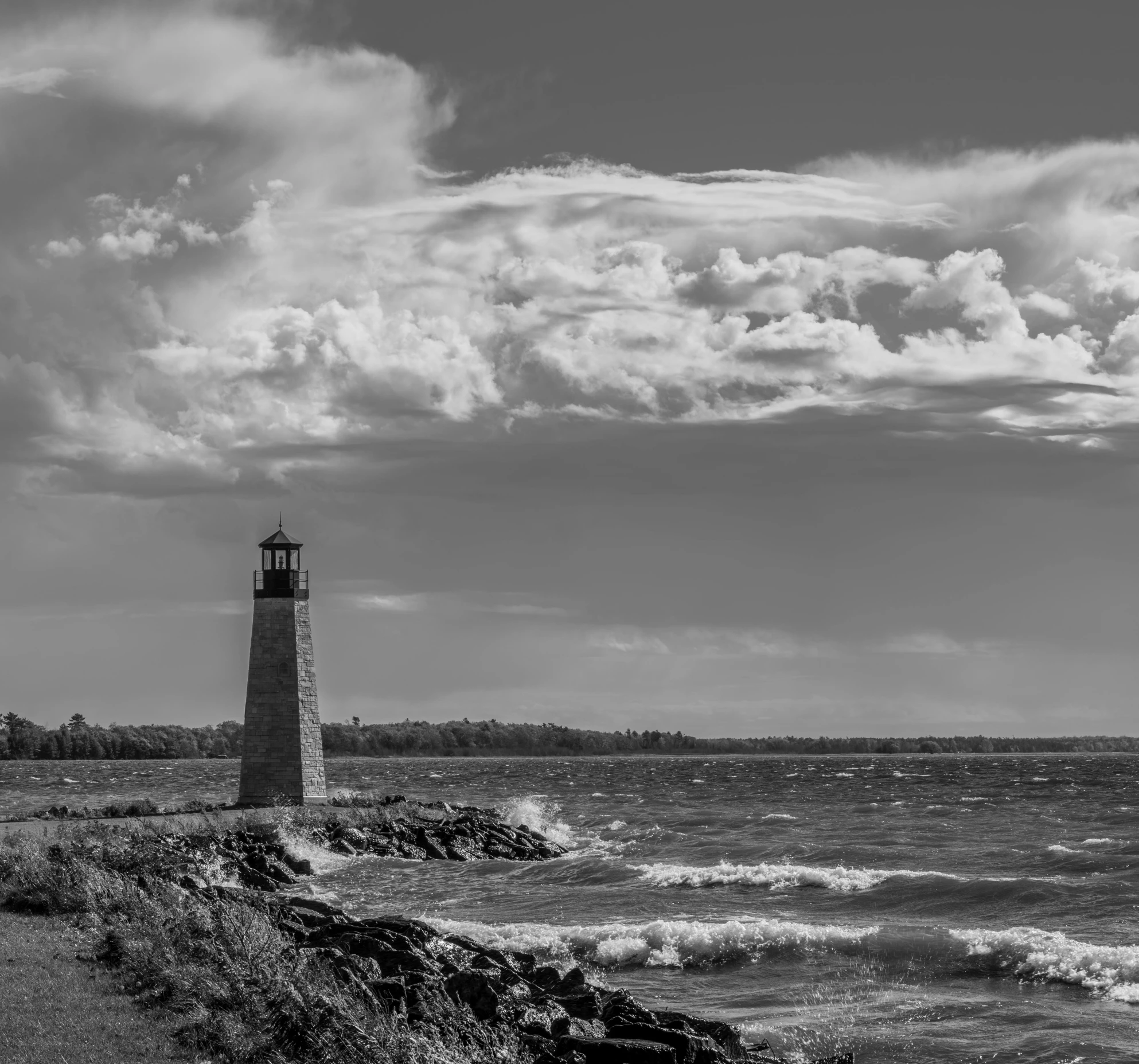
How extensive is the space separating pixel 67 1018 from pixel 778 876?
22246mm

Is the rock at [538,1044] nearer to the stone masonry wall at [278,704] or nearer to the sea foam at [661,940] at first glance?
the sea foam at [661,940]

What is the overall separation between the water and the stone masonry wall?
195 inches

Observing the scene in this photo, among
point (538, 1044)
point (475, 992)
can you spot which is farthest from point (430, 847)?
point (538, 1044)

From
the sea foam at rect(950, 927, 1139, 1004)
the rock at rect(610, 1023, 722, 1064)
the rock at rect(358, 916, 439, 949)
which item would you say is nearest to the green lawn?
the rock at rect(358, 916, 439, 949)

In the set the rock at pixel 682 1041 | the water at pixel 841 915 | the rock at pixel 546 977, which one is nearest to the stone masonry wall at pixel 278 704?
the water at pixel 841 915

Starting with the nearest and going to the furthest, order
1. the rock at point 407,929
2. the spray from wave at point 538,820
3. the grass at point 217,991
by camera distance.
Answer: the grass at point 217,991 → the rock at point 407,929 → the spray from wave at point 538,820

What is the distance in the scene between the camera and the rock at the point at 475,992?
15258mm

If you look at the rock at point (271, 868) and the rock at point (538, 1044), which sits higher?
the rock at point (538, 1044)

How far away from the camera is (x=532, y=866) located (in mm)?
37156

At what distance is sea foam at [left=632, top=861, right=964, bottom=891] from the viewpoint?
105 ft

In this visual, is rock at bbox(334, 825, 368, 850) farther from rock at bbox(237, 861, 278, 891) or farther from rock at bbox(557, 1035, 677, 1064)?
rock at bbox(557, 1035, 677, 1064)

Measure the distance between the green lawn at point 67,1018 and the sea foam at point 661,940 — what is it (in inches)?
337

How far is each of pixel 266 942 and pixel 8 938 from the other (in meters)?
3.95

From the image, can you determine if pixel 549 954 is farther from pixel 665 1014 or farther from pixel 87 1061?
pixel 87 1061
